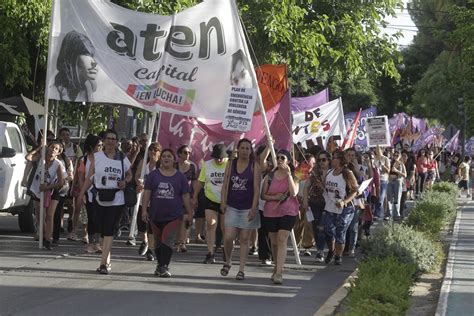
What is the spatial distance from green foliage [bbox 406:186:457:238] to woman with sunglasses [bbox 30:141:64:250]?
578 cm

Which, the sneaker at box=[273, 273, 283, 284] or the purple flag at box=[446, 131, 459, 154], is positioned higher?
the purple flag at box=[446, 131, 459, 154]

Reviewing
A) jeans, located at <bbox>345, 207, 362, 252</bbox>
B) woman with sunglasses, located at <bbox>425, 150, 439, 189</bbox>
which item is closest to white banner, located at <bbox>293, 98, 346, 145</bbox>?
jeans, located at <bbox>345, 207, 362, 252</bbox>

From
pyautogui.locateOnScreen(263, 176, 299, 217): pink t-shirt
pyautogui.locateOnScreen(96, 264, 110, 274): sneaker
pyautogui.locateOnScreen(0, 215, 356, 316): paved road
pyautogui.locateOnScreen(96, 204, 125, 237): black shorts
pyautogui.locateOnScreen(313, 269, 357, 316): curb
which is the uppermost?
pyautogui.locateOnScreen(263, 176, 299, 217): pink t-shirt

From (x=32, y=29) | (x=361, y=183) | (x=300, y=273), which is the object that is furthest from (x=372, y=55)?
(x=300, y=273)

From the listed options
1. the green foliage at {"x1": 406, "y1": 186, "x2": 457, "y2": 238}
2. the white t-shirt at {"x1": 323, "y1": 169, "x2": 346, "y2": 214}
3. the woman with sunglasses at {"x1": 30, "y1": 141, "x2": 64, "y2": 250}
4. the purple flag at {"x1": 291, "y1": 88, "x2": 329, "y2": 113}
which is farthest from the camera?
the purple flag at {"x1": 291, "y1": 88, "x2": 329, "y2": 113}

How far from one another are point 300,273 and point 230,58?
3.14 meters

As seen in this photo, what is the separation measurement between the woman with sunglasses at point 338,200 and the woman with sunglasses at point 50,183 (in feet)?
12.9

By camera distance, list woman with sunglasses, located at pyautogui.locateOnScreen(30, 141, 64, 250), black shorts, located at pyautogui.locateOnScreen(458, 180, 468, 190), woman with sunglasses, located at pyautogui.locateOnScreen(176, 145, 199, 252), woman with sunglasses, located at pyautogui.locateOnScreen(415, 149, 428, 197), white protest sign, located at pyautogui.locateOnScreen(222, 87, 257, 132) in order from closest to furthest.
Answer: white protest sign, located at pyautogui.locateOnScreen(222, 87, 257, 132) < woman with sunglasses, located at pyautogui.locateOnScreen(30, 141, 64, 250) < woman with sunglasses, located at pyautogui.locateOnScreen(176, 145, 199, 252) < woman with sunglasses, located at pyautogui.locateOnScreen(415, 149, 428, 197) < black shorts, located at pyautogui.locateOnScreen(458, 180, 468, 190)

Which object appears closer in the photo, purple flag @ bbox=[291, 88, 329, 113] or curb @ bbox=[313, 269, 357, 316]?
curb @ bbox=[313, 269, 357, 316]

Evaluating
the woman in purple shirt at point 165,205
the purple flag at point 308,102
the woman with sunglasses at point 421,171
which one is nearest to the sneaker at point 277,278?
the woman in purple shirt at point 165,205

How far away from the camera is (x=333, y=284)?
41.6 feet

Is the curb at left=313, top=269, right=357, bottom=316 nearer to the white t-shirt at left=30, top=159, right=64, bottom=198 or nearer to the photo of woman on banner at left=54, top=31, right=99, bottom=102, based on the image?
the photo of woman on banner at left=54, top=31, right=99, bottom=102

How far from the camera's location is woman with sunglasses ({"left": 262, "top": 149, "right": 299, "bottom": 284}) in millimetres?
12367

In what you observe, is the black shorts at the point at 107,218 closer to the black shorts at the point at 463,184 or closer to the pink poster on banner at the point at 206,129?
the pink poster on banner at the point at 206,129
